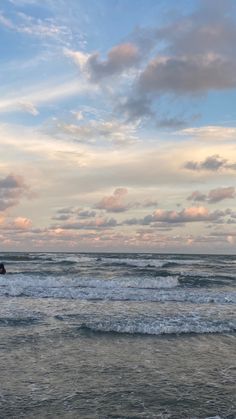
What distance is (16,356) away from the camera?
434 inches

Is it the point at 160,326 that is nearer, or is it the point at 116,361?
the point at 116,361

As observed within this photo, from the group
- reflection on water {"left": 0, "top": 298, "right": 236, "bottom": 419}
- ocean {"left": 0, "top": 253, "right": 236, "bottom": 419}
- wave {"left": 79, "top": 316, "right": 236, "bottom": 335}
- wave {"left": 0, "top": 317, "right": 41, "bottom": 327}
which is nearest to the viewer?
reflection on water {"left": 0, "top": 298, "right": 236, "bottom": 419}

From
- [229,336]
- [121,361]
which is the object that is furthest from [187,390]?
[229,336]

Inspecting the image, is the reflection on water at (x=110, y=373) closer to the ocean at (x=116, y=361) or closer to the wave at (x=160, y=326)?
the ocean at (x=116, y=361)

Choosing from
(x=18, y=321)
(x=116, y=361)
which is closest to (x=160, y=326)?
(x=116, y=361)

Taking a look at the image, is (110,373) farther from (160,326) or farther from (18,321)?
(18,321)

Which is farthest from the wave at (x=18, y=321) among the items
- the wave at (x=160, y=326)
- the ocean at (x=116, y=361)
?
the wave at (x=160, y=326)

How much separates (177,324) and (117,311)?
12.8 feet

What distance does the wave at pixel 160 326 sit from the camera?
14339 millimetres

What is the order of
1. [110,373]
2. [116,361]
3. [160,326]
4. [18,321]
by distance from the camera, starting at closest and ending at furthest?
[110,373]
[116,361]
[160,326]
[18,321]

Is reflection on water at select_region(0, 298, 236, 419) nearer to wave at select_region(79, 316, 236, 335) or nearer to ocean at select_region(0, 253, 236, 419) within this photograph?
ocean at select_region(0, 253, 236, 419)

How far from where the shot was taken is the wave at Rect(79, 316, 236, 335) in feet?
47.0

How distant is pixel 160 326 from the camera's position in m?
14.8

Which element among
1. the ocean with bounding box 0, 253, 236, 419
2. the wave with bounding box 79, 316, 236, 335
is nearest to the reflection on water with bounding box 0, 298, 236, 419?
the ocean with bounding box 0, 253, 236, 419
